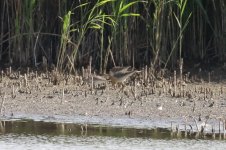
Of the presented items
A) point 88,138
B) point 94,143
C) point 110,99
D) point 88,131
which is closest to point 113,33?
point 110,99

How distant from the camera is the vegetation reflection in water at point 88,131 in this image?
9.56m

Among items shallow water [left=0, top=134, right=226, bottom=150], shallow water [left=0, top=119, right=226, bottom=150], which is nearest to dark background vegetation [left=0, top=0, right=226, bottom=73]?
shallow water [left=0, top=119, right=226, bottom=150]

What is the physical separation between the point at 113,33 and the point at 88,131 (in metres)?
3.51

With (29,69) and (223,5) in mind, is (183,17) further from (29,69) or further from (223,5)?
(29,69)

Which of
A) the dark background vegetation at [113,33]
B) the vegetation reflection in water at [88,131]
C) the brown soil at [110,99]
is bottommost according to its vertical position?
the vegetation reflection in water at [88,131]

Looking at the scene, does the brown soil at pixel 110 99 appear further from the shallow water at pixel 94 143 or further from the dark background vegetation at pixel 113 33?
the shallow water at pixel 94 143

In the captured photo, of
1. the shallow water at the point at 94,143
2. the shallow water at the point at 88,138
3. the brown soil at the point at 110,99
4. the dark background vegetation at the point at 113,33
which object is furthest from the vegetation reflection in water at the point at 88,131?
the dark background vegetation at the point at 113,33

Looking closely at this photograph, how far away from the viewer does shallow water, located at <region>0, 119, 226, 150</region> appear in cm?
899

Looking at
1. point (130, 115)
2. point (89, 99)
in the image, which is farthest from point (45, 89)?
point (130, 115)

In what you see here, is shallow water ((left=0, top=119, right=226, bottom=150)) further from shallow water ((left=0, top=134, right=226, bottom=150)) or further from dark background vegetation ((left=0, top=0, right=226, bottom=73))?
dark background vegetation ((left=0, top=0, right=226, bottom=73))

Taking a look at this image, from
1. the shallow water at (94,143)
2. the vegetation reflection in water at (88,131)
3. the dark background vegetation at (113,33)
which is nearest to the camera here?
the shallow water at (94,143)

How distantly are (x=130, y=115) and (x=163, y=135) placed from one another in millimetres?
1181

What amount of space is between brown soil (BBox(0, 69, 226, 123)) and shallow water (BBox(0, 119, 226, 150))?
2.53 ft

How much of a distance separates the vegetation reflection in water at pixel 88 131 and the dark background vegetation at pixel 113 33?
270cm
